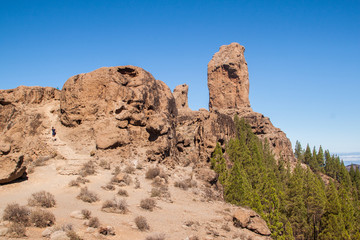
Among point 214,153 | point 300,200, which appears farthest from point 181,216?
point 300,200

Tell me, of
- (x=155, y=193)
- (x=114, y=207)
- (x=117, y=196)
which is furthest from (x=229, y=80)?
(x=114, y=207)

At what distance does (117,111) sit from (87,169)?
22.5 feet

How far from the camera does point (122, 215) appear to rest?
427 inches

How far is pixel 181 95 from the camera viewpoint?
277ft

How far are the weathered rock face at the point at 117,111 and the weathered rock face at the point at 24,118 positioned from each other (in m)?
2.61

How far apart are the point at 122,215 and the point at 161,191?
5.26 metres

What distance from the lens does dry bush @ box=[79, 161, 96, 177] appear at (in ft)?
52.6

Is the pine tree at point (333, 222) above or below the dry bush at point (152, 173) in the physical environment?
below

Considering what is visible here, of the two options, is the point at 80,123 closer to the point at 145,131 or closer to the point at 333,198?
the point at 145,131

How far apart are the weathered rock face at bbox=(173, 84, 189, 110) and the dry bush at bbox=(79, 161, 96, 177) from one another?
6501 cm

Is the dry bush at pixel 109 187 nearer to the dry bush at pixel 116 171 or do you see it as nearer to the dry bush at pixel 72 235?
the dry bush at pixel 116 171

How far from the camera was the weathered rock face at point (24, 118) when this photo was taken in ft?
67.8

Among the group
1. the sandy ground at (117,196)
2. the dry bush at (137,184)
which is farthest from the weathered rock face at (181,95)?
the dry bush at (137,184)

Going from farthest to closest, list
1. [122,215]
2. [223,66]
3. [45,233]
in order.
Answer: [223,66] < [122,215] < [45,233]
